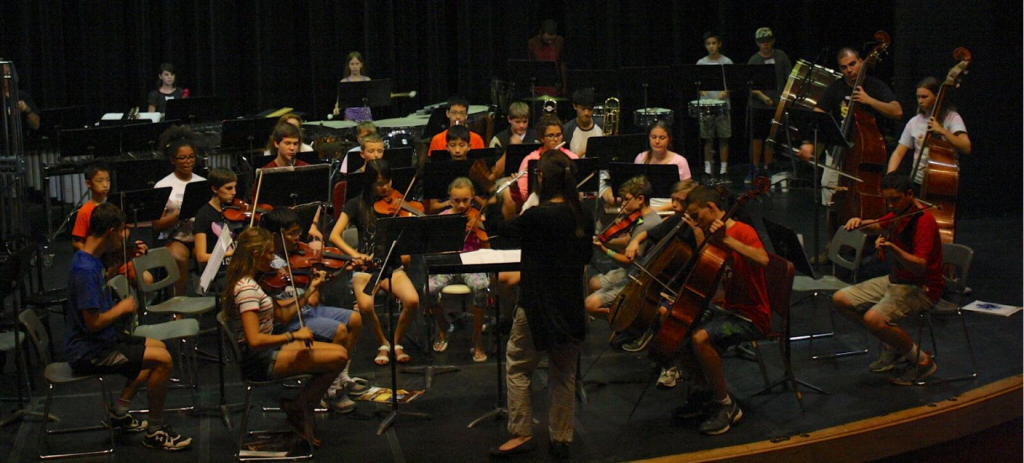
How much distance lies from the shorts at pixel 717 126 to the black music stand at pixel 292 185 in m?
5.30

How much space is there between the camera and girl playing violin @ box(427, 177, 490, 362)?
6520 mm

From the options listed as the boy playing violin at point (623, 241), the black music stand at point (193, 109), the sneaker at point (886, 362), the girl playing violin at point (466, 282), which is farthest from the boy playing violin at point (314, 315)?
the black music stand at point (193, 109)

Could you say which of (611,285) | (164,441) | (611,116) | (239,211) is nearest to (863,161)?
(611,285)

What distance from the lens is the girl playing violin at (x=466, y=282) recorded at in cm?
652

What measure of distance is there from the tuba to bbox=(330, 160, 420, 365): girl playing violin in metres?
3.73

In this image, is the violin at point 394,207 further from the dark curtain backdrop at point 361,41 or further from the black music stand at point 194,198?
the dark curtain backdrop at point 361,41

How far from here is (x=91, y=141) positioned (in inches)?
343

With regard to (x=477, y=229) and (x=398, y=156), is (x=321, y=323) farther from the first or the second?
(x=398, y=156)

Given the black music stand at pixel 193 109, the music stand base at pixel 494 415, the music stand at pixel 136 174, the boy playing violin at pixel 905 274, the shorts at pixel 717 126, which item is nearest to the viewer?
the music stand base at pixel 494 415

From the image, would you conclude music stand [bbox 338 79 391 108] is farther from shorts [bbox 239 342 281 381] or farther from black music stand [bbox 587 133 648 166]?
shorts [bbox 239 342 281 381]

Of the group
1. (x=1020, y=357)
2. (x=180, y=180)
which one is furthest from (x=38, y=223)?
(x=1020, y=357)

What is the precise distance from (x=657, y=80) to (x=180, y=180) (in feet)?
15.3

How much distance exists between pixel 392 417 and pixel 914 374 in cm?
281

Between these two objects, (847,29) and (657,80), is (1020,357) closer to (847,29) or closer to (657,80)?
(657,80)
